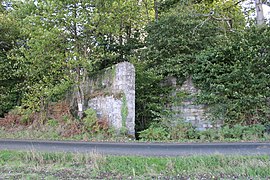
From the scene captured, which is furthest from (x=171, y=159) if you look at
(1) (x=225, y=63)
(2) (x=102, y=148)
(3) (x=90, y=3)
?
(3) (x=90, y=3)

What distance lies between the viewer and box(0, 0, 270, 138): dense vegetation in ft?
29.4

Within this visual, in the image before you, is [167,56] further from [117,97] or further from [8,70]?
[8,70]

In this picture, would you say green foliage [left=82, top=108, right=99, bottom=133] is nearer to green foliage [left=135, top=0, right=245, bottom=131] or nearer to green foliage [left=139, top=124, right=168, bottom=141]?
green foliage [left=139, top=124, right=168, bottom=141]

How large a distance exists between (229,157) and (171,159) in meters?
1.20

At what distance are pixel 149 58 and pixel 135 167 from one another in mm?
7760

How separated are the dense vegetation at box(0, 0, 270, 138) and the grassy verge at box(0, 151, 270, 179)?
4.18 metres

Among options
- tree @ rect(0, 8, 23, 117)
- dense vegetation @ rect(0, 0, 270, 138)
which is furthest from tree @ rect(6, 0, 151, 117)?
tree @ rect(0, 8, 23, 117)

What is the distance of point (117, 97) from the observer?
9.12m

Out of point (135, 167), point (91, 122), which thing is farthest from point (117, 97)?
point (135, 167)

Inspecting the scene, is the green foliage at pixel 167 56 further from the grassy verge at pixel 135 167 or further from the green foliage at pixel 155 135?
the grassy verge at pixel 135 167

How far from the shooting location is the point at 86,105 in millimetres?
10875

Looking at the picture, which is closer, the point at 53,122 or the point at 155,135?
the point at 155,135

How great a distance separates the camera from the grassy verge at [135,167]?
4.28 metres

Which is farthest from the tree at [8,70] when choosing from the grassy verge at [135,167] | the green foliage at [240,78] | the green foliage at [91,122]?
the green foliage at [240,78]
